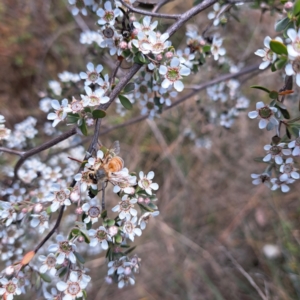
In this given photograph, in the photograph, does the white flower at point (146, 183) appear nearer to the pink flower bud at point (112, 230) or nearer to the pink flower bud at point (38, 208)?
the pink flower bud at point (112, 230)

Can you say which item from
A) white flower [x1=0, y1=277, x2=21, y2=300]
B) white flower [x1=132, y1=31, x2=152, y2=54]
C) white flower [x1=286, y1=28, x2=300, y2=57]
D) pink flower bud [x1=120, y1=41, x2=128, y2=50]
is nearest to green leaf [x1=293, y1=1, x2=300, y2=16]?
white flower [x1=286, y1=28, x2=300, y2=57]

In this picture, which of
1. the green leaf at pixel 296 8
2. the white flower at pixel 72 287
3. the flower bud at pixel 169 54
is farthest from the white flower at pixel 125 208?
the green leaf at pixel 296 8

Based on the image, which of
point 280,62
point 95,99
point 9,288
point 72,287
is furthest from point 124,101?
point 9,288

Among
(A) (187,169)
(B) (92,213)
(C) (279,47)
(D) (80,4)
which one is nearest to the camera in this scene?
(C) (279,47)

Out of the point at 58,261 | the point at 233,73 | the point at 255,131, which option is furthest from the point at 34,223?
the point at 255,131

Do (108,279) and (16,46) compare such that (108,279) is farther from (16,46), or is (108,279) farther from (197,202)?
(16,46)

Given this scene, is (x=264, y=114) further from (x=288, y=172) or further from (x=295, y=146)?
(x=288, y=172)
